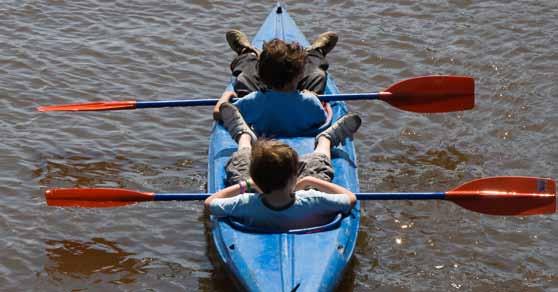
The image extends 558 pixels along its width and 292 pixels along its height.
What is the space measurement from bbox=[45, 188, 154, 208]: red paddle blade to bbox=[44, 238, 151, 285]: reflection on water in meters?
0.40

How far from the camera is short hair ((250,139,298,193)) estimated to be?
5.35 meters

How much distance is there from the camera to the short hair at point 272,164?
535cm

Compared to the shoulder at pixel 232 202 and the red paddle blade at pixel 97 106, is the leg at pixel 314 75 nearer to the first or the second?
the red paddle blade at pixel 97 106

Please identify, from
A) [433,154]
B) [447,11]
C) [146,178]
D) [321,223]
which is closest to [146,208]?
[146,178]

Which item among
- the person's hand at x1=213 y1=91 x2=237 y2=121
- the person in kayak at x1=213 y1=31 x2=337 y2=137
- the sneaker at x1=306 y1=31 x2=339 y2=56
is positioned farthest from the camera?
the sneaker at x1=306 y1=31 x2=339 y2=56

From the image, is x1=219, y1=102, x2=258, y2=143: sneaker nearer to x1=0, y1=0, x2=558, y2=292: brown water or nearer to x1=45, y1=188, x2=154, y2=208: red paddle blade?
x1=0, y1=0, x2=558, y2=292: brown water

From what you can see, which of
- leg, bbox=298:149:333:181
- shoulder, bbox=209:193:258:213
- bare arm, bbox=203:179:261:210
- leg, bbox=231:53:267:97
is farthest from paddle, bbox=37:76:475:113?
shoulder, bbox=209:193:258:213

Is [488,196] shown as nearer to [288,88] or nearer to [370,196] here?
[370,196]

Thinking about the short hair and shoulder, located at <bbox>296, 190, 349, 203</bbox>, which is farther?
shoulder, located at <bbox>296, 190, 349, 203</bbox>

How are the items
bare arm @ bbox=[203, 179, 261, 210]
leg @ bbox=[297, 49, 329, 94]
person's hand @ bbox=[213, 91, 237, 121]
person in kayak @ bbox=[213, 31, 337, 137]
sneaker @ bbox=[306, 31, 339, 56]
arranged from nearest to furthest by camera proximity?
bare arm @ bbox=[203, 179, 261, 210] → person in kayak @ bbox=[213, 31, 337, 137] → person's hand @ bbox=[213, 91, 237, 121] → leg @ bbox=[297, 49, 329, 94] → sneaker @ bbox=[306, 31, 339, 56]

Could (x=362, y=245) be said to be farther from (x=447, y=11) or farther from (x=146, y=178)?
(x=447, y=11)

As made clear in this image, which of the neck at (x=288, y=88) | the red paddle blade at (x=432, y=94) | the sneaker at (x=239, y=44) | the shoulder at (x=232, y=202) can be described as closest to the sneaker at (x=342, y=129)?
the neck at (x=288, y=88)

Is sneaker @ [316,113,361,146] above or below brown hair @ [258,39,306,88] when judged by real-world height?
below

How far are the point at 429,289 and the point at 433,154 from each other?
193cm
